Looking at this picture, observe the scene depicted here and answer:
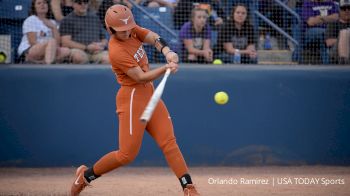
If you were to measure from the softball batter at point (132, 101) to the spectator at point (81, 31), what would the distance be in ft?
8.23

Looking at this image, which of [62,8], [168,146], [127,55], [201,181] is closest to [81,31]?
[62,8]

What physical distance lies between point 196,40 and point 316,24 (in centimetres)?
165

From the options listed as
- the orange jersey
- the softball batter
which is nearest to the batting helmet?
the softball batter

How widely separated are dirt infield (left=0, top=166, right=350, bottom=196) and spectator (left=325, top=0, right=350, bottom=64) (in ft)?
Result: 4.87

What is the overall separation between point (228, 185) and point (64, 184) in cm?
185

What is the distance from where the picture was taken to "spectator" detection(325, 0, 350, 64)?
829 centimetres

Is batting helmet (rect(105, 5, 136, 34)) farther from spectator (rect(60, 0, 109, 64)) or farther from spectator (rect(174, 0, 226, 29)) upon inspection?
spectator (rect(174, 0, 226, 29))

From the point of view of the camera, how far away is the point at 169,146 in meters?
5.57

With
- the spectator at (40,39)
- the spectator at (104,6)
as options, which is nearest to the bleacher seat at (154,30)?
the spectator at (104,6)

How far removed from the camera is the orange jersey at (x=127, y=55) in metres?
5.49

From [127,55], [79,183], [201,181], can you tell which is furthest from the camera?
[201,181]

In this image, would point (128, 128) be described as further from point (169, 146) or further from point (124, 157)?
point (169, 146)

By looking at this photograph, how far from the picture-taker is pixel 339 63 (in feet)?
27.6

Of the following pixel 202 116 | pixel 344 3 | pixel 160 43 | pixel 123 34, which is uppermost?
pixel 344 3
